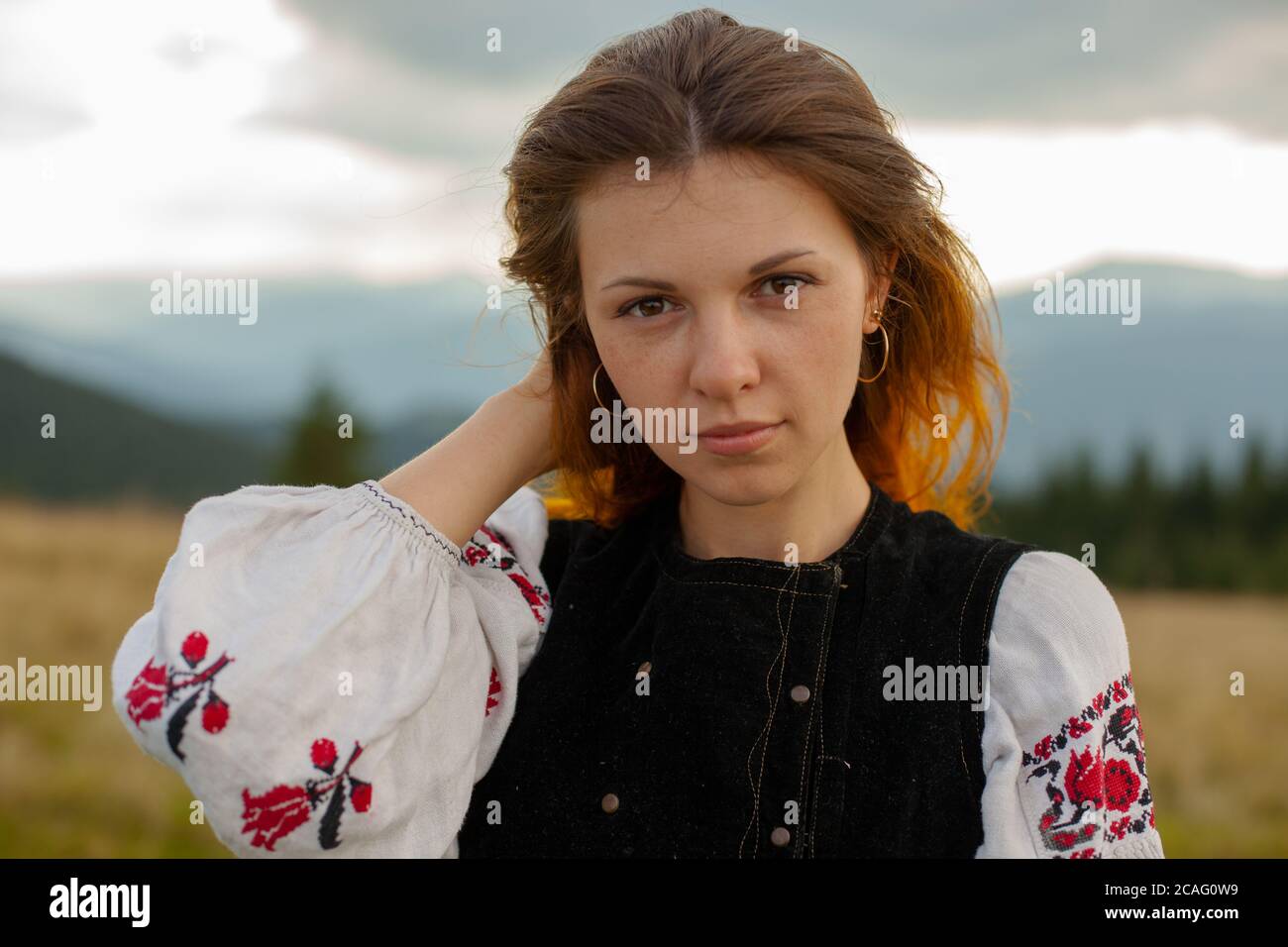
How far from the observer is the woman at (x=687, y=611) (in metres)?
2.29

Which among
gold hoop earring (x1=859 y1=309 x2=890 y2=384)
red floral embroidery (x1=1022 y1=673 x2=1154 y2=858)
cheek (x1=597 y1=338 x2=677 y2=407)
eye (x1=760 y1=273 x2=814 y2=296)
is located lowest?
red floral embroidery (x1=1022 y1=673 x2=1154 y2=858)

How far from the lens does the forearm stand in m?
2.58

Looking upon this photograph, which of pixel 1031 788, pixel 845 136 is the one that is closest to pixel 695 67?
pixel 845 136

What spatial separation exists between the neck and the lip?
0.28m

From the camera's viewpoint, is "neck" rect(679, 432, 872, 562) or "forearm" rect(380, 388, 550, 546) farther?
"neck" rect(679, 432, 872, 562)

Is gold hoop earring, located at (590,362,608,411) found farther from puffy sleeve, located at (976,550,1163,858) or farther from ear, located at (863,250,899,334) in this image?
puffy sleeve, located at (976,550,1163,858)

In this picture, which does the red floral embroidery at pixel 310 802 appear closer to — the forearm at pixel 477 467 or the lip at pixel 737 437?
the forearm at pixel 477 467

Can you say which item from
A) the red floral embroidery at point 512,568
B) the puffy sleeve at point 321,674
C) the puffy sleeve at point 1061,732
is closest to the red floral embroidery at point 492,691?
the puffy sleeve at point 321,674

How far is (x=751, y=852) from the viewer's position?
244cm

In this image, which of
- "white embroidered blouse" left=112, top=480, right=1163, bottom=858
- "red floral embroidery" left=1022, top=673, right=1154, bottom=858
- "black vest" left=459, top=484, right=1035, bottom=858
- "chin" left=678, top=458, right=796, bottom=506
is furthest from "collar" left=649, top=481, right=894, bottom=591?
"red floral embroidery" left=1022, top=673, right=1154, bottom=858

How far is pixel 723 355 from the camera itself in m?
2.32

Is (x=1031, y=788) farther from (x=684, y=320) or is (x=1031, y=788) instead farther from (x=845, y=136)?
(x=845, y=136)

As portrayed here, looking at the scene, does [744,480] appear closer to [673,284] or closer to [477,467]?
[673,284]

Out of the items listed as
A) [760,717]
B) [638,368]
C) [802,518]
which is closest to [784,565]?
[802,518]
